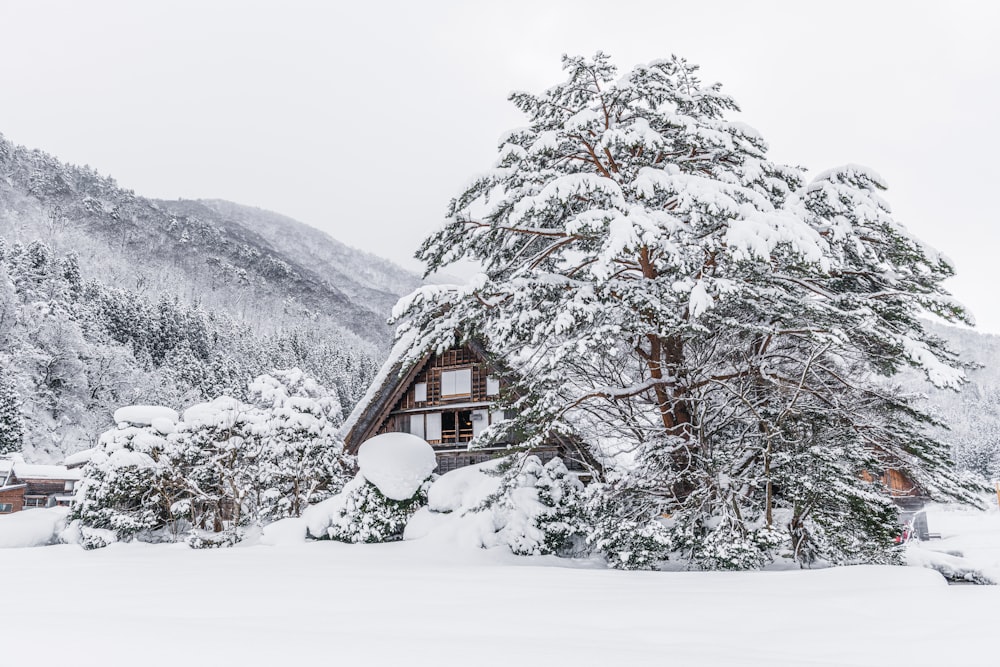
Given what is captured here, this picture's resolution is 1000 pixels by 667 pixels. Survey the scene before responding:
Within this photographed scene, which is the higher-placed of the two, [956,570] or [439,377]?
[439,377]

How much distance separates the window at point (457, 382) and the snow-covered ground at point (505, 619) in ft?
39.9

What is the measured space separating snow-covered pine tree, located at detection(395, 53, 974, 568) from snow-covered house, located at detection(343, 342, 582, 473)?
326 inches

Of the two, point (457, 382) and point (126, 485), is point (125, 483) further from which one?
point (457, 382)

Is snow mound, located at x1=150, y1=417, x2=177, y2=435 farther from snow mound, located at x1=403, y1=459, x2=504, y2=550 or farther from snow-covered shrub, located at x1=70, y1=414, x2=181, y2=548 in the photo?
snow mound, located at x1=403, y1=459, x2=504, y2=550

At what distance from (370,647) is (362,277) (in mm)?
184164

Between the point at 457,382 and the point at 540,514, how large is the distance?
8358 millimetres

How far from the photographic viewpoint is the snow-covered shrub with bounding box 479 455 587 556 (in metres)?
13.1

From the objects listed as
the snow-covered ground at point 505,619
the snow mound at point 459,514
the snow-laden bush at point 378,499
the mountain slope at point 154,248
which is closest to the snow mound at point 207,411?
the snow-laden bush at point 378,499

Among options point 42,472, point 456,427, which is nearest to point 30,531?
point 456,427

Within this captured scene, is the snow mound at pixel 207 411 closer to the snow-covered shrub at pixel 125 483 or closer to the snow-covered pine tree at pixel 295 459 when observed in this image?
the snow-covered shrub at pixel 125 483

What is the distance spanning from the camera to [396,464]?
16766 mm

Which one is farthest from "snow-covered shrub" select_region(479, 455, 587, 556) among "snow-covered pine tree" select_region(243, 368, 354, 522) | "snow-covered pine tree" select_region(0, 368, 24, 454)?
"snow-covered pine tree" select_region(0, 368, 24, 454)

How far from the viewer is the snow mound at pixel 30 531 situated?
22.9m

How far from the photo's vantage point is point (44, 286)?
57.6 meters
